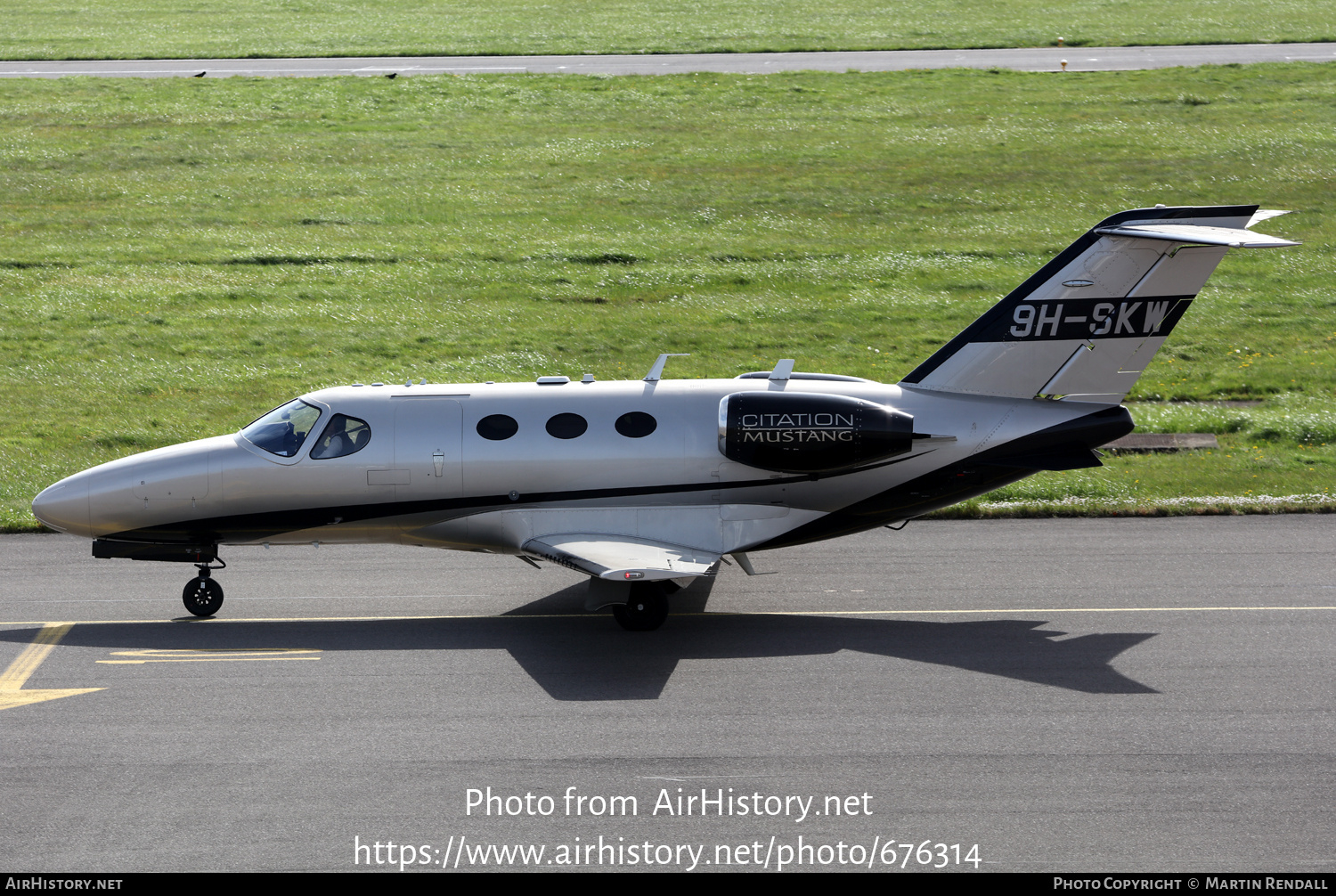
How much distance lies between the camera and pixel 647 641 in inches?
565

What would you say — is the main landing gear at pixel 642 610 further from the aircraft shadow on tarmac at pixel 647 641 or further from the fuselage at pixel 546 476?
Answer: the fuselage at pixel 546 476

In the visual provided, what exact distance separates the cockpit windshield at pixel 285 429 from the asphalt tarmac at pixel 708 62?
37160 mm

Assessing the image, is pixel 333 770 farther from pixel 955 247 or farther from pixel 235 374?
pixel 955 247

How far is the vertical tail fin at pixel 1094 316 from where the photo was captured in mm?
14773

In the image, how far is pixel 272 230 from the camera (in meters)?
36.1

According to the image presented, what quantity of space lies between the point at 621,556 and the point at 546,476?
155 centimetres

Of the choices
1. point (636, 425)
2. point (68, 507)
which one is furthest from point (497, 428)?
point (68, 507)

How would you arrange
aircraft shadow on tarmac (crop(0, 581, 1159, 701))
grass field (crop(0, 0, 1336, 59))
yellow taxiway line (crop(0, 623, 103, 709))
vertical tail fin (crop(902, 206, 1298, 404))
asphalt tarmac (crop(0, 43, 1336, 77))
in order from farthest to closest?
1. grass field (crop(0, 0, 1336, 59))
2. asphalt tarmac (crop(0, 43, 1336, 77))
3. vertical tail fin (crop(902, 206, 1298, 404))
4. aircraft shadow on tarmac (crop(0, 581, 1159, 701))
5. yellow taxiway line (crop(0, 623, 103, 709))

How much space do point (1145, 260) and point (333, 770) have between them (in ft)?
35.7

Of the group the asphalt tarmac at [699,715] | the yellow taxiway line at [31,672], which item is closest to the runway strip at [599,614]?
the asphalt tarmac at [699,715]

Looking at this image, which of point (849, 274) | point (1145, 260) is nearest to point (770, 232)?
point (849, 274)

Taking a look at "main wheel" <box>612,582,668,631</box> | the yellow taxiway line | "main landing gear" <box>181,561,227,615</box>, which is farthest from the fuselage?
the yellow taxiway line

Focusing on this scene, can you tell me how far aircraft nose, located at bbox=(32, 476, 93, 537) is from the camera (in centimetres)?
1516

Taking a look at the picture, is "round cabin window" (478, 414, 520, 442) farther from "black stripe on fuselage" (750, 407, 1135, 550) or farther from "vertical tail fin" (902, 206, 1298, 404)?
"vertical tail fin" (902, 206, 1298, 404)
